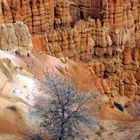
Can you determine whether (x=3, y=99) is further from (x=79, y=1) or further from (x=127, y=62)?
(x=79, y=1)

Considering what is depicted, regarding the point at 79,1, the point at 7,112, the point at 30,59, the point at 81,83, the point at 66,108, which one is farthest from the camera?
the point at 79,1

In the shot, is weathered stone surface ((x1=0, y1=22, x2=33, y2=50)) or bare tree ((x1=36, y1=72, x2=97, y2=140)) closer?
bare tree ((x1=36, y1=72, x2=97, y2=140))

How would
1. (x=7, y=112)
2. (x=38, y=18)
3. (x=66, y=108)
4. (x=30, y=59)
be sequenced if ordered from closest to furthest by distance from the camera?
(x=66, y=108) < (x=7, y=112) < (x=30, y=59) < (x=38, y=18)

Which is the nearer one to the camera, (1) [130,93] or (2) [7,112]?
(2) [7,112]

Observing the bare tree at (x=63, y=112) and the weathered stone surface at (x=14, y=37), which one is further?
the weathered stone surface at (x=14, y=37)

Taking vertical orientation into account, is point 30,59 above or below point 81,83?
above

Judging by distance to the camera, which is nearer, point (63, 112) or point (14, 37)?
point (63, 112)

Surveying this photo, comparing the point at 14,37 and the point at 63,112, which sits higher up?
the point at 63,112

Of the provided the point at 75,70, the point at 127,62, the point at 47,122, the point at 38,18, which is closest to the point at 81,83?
the point at 75,70

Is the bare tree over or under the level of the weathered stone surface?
over

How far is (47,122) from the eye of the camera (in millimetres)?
24000

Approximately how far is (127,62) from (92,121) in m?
19.4

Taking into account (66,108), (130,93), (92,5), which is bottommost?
(130,93)

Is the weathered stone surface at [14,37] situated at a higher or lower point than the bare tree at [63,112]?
lower
